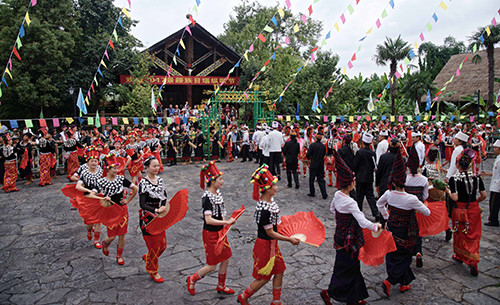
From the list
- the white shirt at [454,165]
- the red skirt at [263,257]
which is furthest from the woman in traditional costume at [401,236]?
the white shirt at [454,165]

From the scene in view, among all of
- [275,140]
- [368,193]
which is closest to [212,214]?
[368,193]

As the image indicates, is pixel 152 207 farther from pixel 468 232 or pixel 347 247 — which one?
pixel 468 232

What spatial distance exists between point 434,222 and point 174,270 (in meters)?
3.86

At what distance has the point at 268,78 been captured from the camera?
987 inches

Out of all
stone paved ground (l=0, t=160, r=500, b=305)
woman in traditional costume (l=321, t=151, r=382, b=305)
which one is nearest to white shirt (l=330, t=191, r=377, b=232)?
woman in traditional costume (l=321, t=151, r=382, b=305)

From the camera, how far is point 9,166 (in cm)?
1016

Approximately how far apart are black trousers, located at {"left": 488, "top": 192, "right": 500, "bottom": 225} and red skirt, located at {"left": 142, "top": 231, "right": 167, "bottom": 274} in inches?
245

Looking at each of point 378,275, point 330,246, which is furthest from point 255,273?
point 330,246

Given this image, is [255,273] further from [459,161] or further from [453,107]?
[453,107]

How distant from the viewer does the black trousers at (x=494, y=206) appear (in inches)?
261

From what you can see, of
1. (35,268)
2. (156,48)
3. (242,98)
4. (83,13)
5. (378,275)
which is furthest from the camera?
(156,48)

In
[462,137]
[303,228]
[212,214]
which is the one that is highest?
[462,137]

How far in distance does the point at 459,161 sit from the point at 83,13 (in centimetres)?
2232

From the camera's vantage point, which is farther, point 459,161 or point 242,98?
point 242,98
